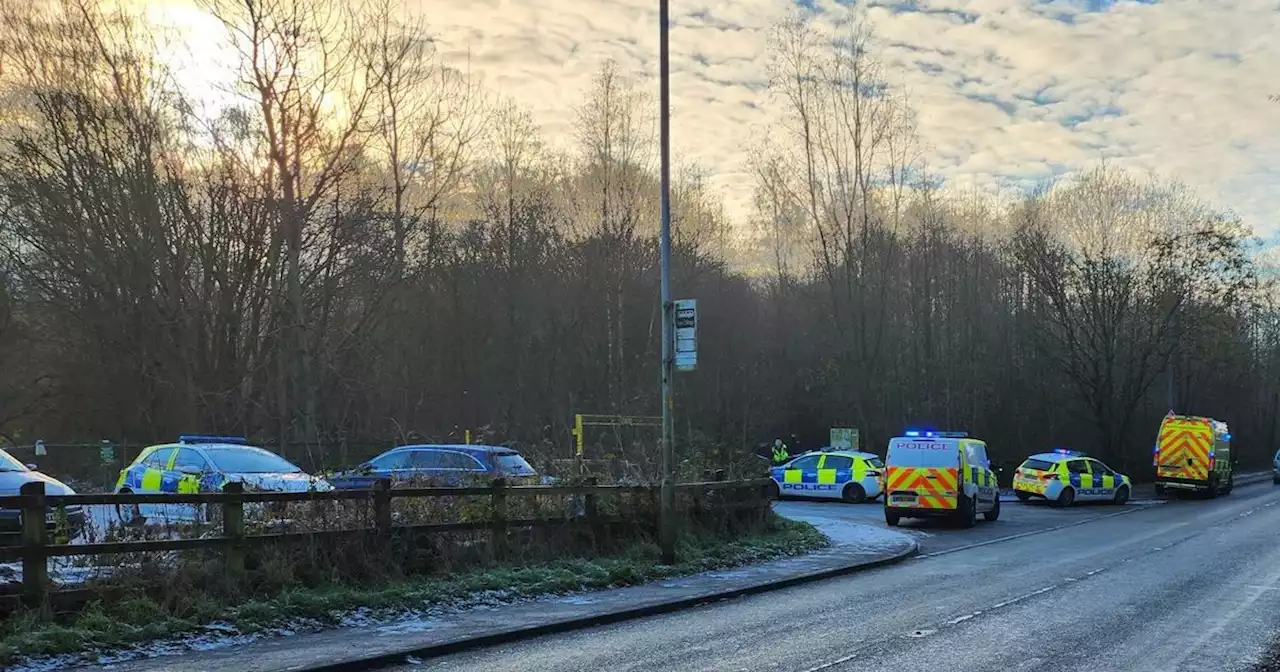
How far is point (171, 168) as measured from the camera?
27.9m

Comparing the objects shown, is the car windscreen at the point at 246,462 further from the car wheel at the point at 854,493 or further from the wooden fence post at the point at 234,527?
the car wheel at the point at 854,493

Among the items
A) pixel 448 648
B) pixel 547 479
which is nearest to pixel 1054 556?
pixel 547 479

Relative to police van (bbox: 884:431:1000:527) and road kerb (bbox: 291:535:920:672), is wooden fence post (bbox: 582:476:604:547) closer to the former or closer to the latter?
road kerb (bbox: 291:535:920:672)

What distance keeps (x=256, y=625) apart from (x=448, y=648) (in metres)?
1.85

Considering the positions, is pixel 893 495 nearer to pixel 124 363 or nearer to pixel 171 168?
pixel 171 168

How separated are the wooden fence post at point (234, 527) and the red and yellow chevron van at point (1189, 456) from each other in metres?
33.5

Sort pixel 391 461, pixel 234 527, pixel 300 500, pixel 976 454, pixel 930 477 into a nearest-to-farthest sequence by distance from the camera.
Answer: pixel 234 527 < pixel 300 500 < pixel 391 461 < pixel 930 477 < pixel 976 454

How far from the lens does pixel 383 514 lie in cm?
1145

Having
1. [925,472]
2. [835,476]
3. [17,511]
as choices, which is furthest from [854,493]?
[17,511]

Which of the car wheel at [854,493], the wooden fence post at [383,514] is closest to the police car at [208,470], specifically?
the wooden fence post at [383,514]

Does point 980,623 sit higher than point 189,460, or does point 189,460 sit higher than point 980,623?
point 189,460

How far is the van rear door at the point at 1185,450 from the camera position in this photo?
34.3m

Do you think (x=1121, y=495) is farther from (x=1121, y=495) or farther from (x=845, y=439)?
(x=845, y=439)

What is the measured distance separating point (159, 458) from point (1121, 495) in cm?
2828
